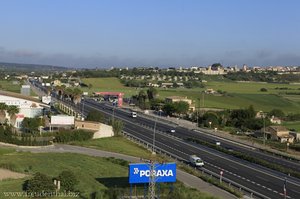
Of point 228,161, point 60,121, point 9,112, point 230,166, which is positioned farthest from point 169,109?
point 230,166

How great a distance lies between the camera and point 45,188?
36.4 meters

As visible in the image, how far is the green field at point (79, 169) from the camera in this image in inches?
1565

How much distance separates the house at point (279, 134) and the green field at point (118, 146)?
31654 mm

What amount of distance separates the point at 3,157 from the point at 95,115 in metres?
37.8

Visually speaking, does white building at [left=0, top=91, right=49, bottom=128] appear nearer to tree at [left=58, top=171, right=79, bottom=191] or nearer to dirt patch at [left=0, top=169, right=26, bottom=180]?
dirt patch at [left=0, top=169, right=26, bottom=180]

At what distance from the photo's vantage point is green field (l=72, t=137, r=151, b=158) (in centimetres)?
6624

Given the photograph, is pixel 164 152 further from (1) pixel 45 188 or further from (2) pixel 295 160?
(1) pixel 45 188

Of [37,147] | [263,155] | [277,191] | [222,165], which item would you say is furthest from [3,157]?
[263,155]

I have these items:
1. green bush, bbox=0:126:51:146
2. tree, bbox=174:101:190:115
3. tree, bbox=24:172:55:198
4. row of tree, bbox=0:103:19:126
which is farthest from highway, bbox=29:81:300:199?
tree, bbox=174:101:190:115

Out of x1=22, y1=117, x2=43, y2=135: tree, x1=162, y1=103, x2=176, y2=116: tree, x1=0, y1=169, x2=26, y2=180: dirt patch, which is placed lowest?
x1=162, y1=103, x2=176, y2=116: tree

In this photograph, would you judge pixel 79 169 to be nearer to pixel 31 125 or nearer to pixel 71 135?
pixel 71 135

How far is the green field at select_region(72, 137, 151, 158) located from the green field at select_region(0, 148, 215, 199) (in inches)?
316

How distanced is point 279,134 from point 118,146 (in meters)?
36.5

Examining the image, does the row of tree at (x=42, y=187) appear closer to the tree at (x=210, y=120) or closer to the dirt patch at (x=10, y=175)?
the dirt patch at (x=10, y=175)
